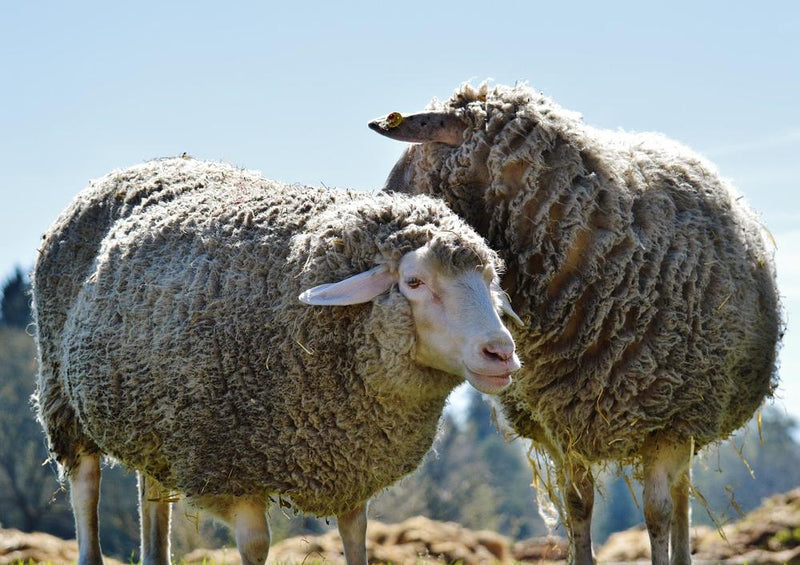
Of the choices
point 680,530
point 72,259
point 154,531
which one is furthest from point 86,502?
point 680,530

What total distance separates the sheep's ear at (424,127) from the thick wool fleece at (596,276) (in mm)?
54

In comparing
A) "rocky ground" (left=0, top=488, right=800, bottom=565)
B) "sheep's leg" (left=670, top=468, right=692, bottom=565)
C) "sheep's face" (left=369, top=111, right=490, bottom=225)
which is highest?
"sheep's face" (left=369, top=111, right=490, bottom=225)

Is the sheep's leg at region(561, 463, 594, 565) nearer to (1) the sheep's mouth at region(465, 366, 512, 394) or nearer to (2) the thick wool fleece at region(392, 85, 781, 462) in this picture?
(2) the thick wool fleece at region(392, 85, 781, 462)

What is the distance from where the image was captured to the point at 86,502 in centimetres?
577

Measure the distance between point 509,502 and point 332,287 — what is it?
50315 mm

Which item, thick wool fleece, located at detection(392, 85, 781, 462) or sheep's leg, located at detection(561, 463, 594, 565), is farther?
sheep's leg, located at detection(561, 463, 594, 565)

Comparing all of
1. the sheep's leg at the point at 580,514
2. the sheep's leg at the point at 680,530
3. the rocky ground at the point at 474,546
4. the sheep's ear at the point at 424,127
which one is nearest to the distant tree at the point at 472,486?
the sheep's leg at the point at 580,514

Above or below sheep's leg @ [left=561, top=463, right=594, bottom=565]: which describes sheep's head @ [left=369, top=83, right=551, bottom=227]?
above

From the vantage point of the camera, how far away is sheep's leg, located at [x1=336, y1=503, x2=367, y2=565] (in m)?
4.96

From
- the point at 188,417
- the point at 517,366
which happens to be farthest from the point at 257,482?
the point at 517,366

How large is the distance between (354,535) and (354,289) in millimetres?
1325

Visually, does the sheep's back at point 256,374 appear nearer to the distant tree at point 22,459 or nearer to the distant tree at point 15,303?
the distant tree at point 22,459

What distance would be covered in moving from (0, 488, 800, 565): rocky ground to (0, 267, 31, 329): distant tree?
2323 cm

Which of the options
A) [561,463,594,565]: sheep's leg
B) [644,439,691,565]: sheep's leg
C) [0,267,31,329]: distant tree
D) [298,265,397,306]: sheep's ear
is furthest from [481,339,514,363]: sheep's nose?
[0,267,31,329]: distant tree
